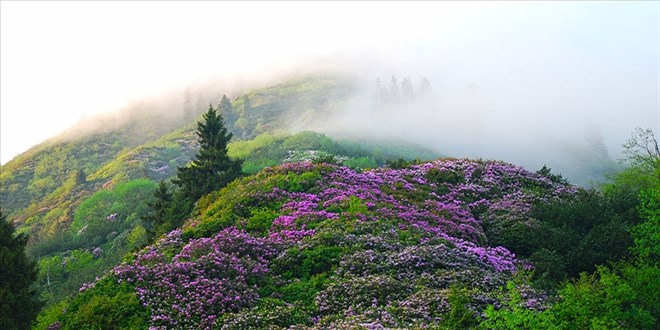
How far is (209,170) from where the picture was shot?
36.8 m

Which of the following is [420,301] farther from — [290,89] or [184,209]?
[290,89]

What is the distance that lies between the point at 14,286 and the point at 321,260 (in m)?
10.1

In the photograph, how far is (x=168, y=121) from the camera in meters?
166

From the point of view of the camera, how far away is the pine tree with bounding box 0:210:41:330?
17.6 metres

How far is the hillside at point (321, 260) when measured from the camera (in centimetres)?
1709

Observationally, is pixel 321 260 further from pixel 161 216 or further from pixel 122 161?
pixel 122 161

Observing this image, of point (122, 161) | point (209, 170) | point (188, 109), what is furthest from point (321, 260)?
point (188, 109)

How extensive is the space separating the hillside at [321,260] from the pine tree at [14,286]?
3.64 ft

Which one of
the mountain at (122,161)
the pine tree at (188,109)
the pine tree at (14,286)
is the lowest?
the mountain at (122,161)

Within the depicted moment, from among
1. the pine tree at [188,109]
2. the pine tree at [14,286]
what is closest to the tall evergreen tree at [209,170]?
the pine tree at [14,286]

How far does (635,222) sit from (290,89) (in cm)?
14439

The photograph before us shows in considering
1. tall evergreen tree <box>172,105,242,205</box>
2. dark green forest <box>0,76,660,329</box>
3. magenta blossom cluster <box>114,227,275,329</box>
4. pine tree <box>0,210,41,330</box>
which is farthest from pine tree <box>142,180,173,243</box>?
pine tree <box>0,210,41,330</box>

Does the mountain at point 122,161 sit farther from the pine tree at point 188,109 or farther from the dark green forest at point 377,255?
the dark green forest at point 377,255

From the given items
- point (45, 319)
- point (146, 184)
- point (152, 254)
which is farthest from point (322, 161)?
point (146, 184)
